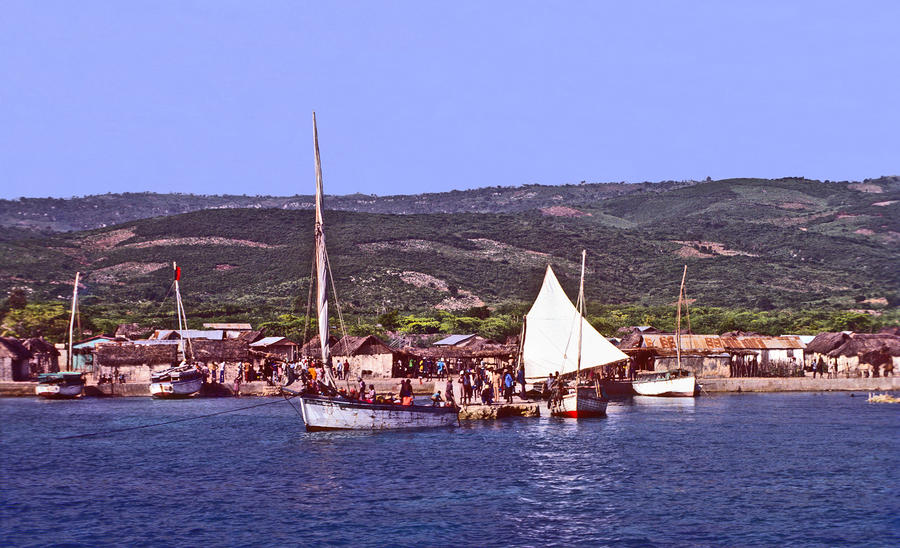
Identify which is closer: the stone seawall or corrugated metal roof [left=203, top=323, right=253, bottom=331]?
the stone seawall

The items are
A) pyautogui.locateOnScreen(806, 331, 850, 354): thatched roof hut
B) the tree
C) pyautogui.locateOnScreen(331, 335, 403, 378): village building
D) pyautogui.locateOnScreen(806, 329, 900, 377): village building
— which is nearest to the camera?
pyautogui.locateOnScreen(331, 335, 403, 378): village building

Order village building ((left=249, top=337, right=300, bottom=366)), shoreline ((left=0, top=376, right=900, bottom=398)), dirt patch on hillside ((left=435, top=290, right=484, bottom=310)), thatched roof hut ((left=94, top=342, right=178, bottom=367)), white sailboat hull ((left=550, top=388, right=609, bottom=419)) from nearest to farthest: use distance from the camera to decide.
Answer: white sailboat hull ((left=550, top=388, right=609, bottom=419)) < shoreline ((left=0, top=376, right=900, bottom=398)) < thatched roof hut ((left=94, top=342, right=178, bottom=367)) < village building ((left=249, top=337, right=300, bottom=366)) < dirt patch on hillside ((left=435, top=290, right=484, bottom=310))

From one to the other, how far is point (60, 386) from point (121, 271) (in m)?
110

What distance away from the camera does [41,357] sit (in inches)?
3565

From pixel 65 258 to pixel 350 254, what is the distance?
5192cm

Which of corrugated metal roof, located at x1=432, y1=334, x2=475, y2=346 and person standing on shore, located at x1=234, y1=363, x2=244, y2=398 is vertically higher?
corrugated metal roof, located at x1=432, y1=334, x2=475, y2=346

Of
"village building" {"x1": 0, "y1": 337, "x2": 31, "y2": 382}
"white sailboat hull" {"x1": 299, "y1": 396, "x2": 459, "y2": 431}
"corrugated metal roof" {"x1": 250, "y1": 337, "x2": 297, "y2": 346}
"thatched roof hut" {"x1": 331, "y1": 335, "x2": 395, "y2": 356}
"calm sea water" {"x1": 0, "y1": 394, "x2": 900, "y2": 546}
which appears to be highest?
"corrugated metal roof" {"x1": 250, "y1": 337, "x2": 297, "y2": 346}

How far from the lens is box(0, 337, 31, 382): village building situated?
86125 mm

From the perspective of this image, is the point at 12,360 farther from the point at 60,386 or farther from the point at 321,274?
the point at 321,274

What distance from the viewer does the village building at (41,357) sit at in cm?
8988

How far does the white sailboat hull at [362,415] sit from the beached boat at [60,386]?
36.0 m

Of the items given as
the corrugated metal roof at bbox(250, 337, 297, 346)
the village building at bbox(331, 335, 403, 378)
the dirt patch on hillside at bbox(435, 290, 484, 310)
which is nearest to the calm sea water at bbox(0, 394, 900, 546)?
the village building at bbox(331, 335, 403, 378)

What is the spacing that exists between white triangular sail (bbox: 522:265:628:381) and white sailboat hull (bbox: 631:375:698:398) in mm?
14247

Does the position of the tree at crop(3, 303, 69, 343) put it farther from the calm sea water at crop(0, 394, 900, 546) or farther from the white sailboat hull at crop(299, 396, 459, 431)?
the white sailboat hull at crop(299, 396, 459, 431)
